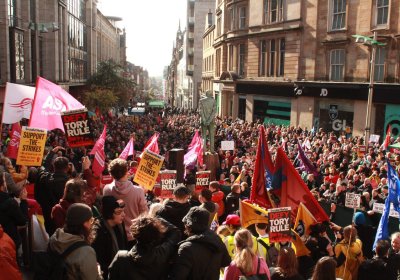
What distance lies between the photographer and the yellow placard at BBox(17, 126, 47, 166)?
852cm

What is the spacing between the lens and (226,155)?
17.4 meters

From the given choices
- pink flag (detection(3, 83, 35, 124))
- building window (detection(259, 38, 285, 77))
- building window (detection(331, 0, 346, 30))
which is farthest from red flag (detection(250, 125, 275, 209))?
building window (detection(259, 38, 285, 77))

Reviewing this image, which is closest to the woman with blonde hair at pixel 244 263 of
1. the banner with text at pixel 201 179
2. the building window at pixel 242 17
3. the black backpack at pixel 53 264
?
the black backpack at pixel 53 264

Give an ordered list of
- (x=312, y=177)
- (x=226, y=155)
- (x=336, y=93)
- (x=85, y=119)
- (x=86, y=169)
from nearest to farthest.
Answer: (x=86, y=169) → (x=85, y=119) → (x=312, y=177) → (x=226, y=155) → (x=336, y=93)

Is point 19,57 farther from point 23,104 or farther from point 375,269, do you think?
point 375,269

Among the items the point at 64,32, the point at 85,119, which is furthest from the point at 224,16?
the point at 85,119

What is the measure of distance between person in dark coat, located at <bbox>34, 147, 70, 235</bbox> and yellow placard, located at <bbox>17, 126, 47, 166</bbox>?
1961 millimetres

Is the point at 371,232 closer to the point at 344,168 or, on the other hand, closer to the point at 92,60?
the point at 344,168

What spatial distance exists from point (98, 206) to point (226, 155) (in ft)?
37.6

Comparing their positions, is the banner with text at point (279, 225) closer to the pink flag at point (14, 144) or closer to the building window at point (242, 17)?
the pink flag at point (14, 144)

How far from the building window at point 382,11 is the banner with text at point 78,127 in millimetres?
22444

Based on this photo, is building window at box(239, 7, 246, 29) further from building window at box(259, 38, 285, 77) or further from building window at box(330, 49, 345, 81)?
building window at box(330, 49, 345, 81)

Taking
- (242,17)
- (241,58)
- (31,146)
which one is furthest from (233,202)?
(242,17)

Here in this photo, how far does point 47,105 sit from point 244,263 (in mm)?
6582
